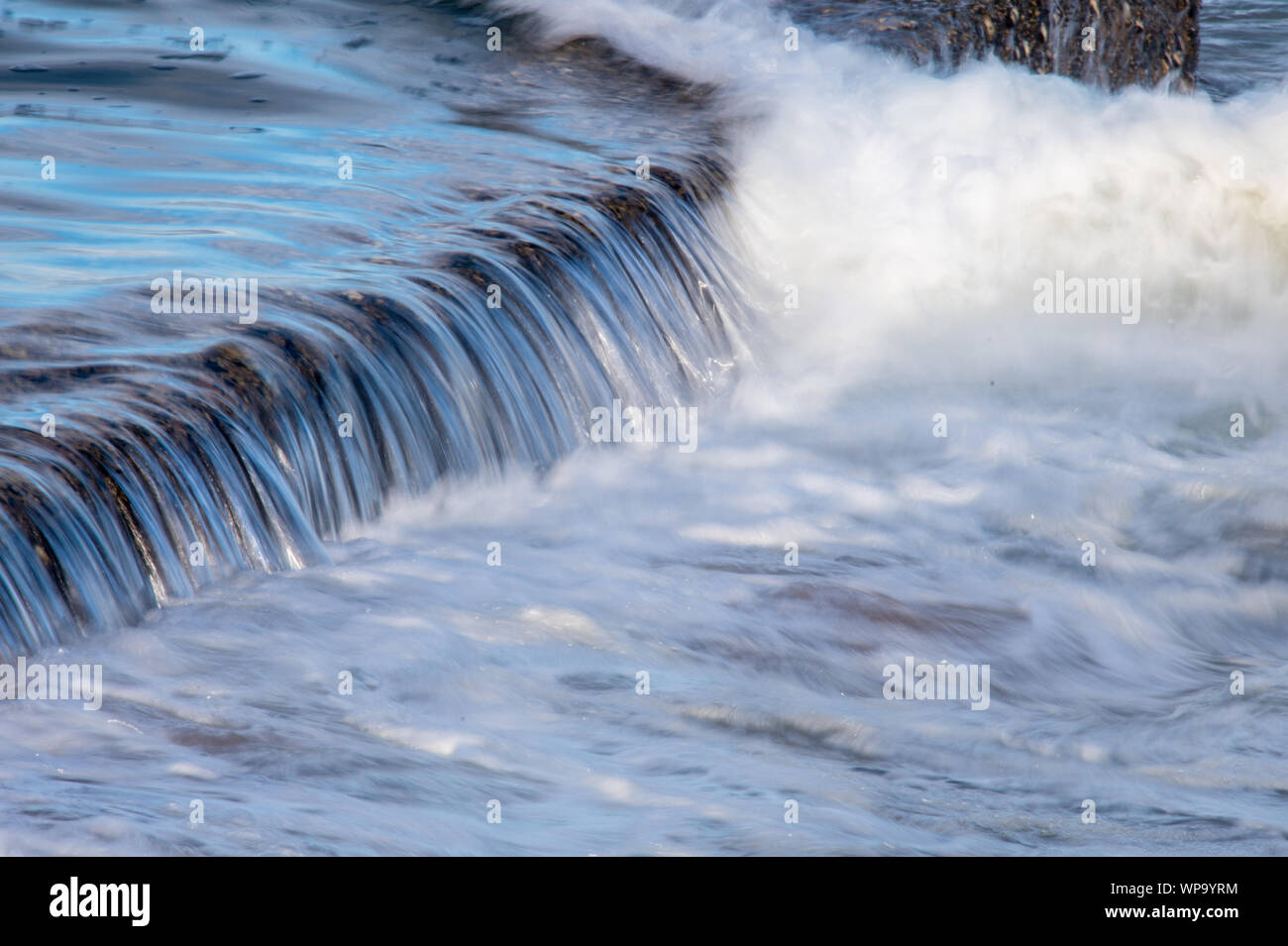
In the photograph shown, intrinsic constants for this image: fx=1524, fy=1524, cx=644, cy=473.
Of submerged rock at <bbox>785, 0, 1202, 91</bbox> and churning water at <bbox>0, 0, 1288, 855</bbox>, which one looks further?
submerged rock at <bbox>785, 0, 1202, 91</bbox>

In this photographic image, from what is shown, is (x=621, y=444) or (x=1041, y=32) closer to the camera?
(x=621, y=444)

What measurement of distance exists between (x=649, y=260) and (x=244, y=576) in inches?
105

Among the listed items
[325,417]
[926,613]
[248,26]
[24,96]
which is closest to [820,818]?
[926,613]

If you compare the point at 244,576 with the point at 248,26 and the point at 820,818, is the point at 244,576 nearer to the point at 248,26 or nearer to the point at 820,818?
the point at 820,818

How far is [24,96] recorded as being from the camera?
665cm

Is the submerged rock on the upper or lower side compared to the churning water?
upper

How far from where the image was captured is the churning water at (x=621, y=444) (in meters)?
3.25

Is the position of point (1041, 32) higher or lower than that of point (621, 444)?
higher

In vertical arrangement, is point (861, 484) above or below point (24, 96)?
below

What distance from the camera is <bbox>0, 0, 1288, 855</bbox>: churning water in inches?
128

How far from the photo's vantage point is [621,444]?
17.7ft

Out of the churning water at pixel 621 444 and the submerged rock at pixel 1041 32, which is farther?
the submerged rock at pixel 1041 32

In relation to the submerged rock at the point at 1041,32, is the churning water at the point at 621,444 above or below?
below

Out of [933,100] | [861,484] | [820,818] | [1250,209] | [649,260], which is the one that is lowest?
[820,818]
